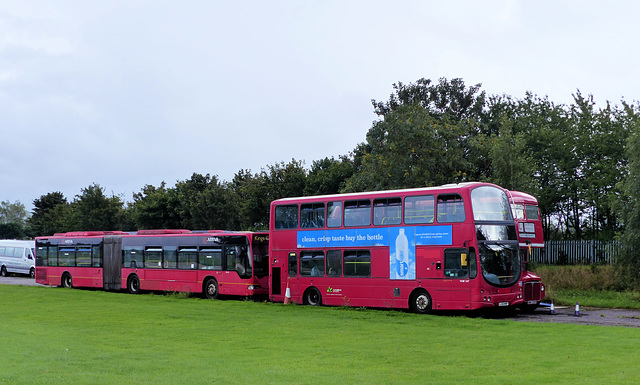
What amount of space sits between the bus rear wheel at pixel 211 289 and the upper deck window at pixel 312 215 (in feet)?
21.0

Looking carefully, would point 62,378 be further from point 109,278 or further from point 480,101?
point 480,101

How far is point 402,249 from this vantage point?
23.9m

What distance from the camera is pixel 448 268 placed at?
22.7 meters

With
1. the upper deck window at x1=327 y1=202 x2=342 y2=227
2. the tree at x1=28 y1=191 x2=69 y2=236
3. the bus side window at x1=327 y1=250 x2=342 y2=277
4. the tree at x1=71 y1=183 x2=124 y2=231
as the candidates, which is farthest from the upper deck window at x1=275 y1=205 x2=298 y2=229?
the tree at x1=28 y1=191 x2=69 y2=236

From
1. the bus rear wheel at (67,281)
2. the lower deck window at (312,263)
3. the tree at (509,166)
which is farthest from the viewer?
the bus rear wheel at (67,281)

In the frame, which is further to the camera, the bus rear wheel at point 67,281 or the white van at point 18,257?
the white van at point 18,257

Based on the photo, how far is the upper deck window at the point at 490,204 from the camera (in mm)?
22203

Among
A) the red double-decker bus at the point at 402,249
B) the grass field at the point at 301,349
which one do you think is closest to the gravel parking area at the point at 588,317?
the red double-decker bus at the point at 402,249

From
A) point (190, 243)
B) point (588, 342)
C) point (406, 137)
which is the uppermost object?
point (406, 137)

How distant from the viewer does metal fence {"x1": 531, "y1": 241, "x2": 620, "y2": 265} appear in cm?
4009

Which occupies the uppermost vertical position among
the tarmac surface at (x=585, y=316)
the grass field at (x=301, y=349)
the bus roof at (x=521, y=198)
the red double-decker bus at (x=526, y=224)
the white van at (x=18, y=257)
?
the bus roof at (x=521, y=198)

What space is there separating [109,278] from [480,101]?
36467 millimetres

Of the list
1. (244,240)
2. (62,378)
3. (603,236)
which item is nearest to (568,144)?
(603,236)

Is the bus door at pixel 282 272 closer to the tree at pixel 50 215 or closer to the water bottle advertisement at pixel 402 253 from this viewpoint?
the water bottle advertisement at pixel 402 253
